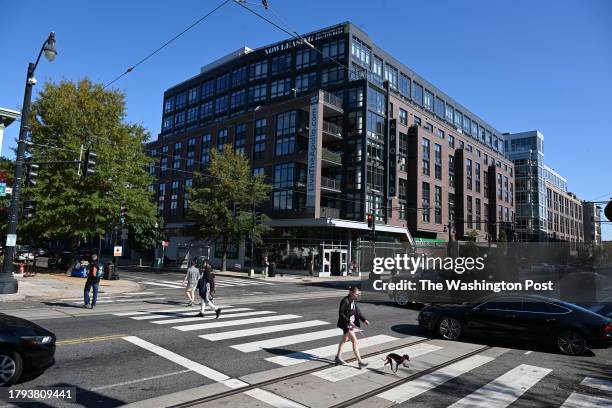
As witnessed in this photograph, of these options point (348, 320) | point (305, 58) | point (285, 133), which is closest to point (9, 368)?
point (348, 320)

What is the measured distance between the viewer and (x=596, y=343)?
9977mm

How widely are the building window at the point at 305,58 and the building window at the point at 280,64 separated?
141 centimetres

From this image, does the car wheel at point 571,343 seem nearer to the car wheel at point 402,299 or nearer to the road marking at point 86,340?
the car wheel at point 402,299

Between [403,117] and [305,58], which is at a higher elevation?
[305,58]

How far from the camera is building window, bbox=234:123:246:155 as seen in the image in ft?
169

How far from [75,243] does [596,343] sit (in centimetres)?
3011

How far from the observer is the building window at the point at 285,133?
4572 centimetres

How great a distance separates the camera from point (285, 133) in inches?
1829

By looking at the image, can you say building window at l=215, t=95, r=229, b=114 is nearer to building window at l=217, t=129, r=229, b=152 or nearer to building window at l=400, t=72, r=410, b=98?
building window at l=217, t=129, r=229, b=152

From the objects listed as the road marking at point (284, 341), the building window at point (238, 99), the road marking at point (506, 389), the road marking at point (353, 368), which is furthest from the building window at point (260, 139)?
the road marking at point (506, 389)

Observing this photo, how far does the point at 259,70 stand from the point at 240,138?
10755 millimetres

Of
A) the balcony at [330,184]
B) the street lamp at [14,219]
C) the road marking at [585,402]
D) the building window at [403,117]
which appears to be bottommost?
the road marking at [585,402]

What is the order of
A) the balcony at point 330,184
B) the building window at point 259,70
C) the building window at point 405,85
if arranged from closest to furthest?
the balcony at point 330,184, the building window at point 259,70, the building window at point 405,85

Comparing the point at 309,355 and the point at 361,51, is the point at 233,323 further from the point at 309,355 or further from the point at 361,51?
the point at 361,51
